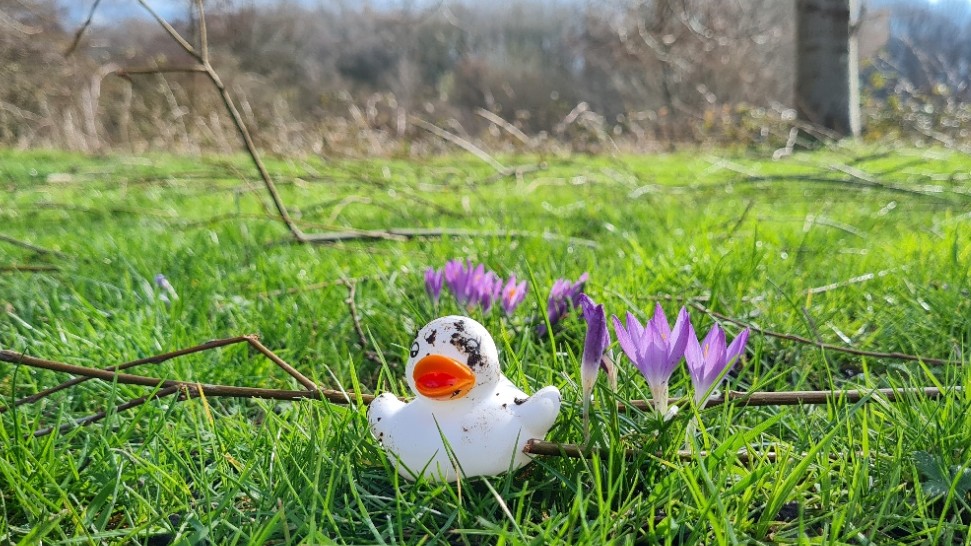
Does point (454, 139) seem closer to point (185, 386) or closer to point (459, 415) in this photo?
point (185, 386)

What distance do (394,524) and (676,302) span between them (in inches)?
43.3

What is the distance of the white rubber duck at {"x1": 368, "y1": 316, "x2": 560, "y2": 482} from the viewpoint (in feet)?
2.99

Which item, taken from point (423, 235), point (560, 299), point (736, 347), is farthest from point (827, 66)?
point (736, 347)

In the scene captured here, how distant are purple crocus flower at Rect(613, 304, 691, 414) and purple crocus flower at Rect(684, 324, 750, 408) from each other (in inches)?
0.6

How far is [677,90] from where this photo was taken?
2848cm

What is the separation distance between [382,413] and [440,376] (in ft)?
0.44

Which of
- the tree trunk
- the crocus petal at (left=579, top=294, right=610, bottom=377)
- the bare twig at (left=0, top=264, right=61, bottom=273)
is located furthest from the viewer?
the tree trunk

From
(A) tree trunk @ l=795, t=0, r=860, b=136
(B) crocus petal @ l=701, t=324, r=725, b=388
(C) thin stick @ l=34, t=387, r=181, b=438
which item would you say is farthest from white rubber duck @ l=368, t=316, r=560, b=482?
(A) tree trunk @ l=795, t=0, r=860, b=136

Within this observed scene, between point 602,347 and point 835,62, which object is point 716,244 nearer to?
point 602,347

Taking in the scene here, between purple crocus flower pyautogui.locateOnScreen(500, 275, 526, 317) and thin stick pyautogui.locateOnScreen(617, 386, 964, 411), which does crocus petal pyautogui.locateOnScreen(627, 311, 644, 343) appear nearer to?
thin stick pyautogui.locateOnScreen(617, 386, 964, 411)

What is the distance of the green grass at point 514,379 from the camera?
0.93m

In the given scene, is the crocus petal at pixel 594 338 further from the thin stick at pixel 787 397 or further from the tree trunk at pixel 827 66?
the tree trunk at pixel 827 66

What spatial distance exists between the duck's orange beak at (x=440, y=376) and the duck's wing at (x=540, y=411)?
9 cm

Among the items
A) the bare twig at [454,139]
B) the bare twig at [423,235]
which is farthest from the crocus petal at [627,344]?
the bare twig at [454,139]
